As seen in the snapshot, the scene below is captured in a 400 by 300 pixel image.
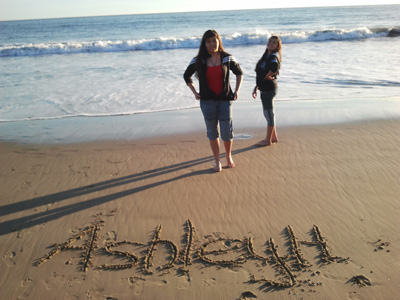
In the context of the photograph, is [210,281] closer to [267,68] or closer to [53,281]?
[53,281]

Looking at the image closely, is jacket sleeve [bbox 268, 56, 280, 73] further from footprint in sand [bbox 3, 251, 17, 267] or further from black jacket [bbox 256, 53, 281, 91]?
footprint in sand [bbox 3, 251, 17, 267]

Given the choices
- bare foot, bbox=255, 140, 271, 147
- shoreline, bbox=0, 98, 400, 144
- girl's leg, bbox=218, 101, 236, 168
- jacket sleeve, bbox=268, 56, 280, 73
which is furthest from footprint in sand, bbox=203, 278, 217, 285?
shoreline, bbox=0, 98, 400, 144

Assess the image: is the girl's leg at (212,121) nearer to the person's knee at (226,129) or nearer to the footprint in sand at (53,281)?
the person's knee at (226,129)

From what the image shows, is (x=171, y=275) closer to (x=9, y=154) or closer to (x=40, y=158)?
(x=40, y=158)

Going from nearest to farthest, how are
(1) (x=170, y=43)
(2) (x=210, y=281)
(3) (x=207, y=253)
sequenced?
(2) (x=210, y=281)
(3) (x=207, y=253)
(1) (x=170, y=43)

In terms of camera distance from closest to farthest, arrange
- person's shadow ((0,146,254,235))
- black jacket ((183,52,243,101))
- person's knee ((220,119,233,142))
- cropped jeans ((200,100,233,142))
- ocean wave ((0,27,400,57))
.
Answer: person's shadow ((0,146,254,235)) → black jacket ((183,52,243,101)) → cropped jeans ((200,100,233,142)) → person's knee ((220,119,233,142)) → ocean wave ((0,27,400,57))

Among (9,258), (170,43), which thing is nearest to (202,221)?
(9,258)

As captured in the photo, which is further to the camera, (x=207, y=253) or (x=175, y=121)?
(x=175, y=121)

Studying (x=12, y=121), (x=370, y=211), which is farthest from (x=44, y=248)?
(x=12, y=121)

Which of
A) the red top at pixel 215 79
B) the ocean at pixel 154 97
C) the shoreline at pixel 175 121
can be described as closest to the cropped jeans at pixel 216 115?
the red top at pixel 215 79

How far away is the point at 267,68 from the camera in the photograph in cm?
495

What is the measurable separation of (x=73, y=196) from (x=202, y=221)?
1.67m

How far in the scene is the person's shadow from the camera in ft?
11.9

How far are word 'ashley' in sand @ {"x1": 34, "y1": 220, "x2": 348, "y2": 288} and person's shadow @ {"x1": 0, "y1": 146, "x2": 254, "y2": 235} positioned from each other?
56 centimetres
